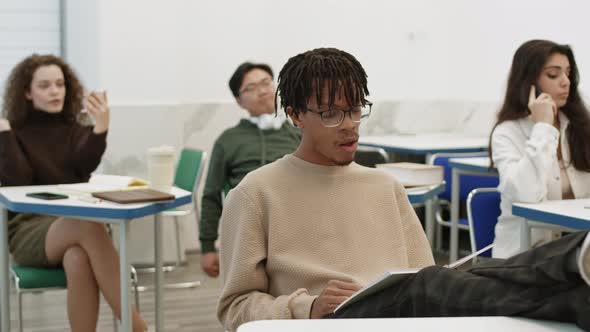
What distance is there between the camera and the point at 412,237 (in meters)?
2.10

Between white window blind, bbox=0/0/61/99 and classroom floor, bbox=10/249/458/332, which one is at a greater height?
white window blind, bbox=0/0/61/99

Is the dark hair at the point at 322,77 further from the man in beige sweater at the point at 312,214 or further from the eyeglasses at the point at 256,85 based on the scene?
the eyeglasses at the point at 256,85

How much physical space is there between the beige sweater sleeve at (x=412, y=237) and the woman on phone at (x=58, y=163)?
5.61 ft

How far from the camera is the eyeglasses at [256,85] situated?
13.9 ft

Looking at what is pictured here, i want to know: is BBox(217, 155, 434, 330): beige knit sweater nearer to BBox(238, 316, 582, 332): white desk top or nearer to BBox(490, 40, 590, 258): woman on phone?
BBox(238, 316, 582, 332): white desk top

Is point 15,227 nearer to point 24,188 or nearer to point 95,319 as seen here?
point 24,188

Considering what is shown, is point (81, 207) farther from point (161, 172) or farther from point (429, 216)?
point (429, 216)

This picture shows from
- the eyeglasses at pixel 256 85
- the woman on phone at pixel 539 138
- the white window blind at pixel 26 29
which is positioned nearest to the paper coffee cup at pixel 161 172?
the eyeglasses at pixel 256 85

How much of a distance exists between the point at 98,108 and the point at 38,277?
94 cm

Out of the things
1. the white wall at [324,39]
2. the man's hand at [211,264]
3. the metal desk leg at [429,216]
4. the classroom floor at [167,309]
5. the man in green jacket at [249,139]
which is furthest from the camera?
the white wall at [324,39]

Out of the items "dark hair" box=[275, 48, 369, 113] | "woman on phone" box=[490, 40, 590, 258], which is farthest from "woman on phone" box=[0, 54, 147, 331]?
"dark hair" box=[275, 48, 369, 113]

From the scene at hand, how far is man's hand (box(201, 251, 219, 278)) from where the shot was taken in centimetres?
307

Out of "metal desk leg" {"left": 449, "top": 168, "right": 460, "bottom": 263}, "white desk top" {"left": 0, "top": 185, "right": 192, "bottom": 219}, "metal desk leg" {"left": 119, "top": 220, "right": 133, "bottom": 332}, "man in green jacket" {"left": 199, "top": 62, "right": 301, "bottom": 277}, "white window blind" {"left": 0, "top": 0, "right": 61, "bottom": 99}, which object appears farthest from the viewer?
"white window blind" {"left": 0, "top": 0, "right": 61, "bottom": 99}

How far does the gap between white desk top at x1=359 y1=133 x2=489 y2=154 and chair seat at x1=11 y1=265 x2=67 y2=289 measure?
8.66 ft
